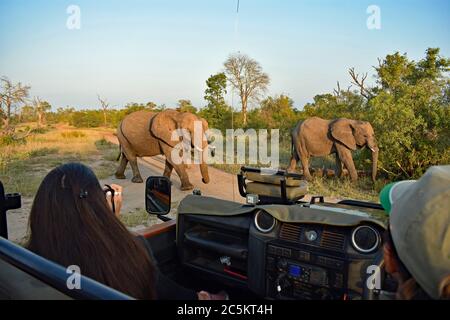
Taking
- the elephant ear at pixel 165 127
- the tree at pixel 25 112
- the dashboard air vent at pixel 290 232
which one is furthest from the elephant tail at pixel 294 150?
the tree at pixel 25 112

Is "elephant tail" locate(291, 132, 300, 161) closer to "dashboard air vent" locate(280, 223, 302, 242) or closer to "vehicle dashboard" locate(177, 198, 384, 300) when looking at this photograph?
"vehicle dashboard" locate(177, 198, 384, 300)

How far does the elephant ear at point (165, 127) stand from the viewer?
9.22 m

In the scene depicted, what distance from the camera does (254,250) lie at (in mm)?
1906

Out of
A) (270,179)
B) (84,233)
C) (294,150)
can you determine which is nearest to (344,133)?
(294,150)

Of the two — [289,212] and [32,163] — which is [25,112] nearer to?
[32,163]

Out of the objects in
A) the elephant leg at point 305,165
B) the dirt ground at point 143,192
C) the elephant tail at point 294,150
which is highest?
the elephant tail at point 294,150

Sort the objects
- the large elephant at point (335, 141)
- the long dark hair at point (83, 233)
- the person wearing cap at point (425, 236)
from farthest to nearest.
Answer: the large elephant at point (335, 141) → the long dark hair at point (83, 233) → the person wearing cap at point (425, 236)

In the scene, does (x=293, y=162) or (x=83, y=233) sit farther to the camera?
(x=293, y=162)

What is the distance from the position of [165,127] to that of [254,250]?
25.2ft

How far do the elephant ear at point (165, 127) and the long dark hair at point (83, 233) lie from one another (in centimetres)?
776

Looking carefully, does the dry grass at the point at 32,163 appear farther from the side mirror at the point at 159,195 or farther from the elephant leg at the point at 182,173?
the side mirror at the point at 159,195

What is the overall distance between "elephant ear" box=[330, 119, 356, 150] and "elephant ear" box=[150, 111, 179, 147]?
189 inches

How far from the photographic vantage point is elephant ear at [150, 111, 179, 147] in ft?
30.2
